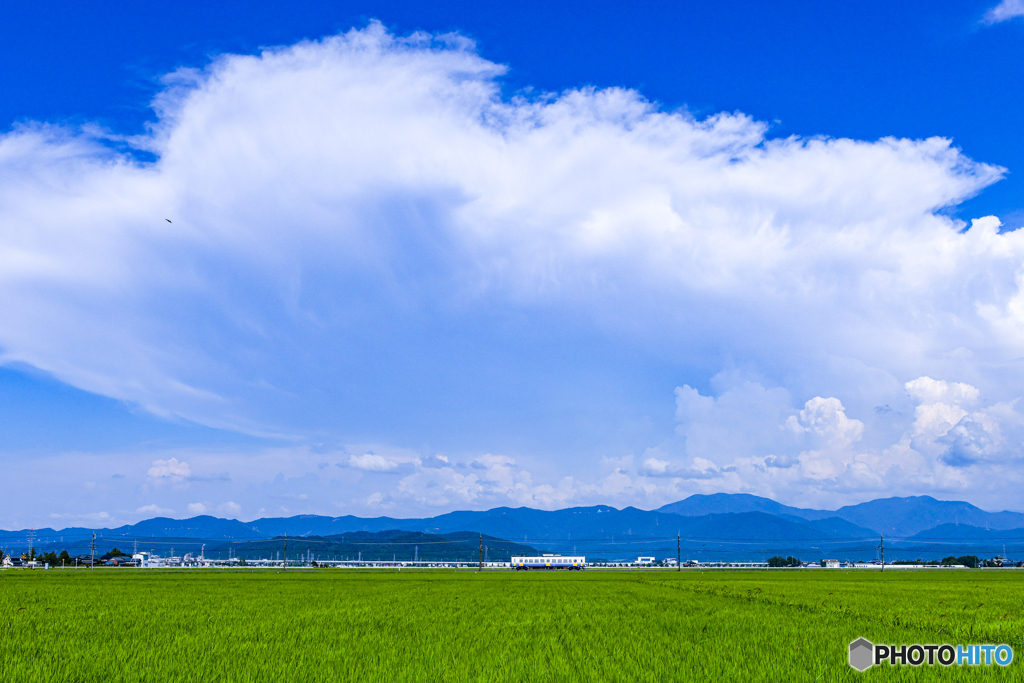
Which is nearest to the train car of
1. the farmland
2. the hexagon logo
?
the farmland

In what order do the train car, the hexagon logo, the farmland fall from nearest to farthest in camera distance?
the farmland
the hexagon logo
the train car

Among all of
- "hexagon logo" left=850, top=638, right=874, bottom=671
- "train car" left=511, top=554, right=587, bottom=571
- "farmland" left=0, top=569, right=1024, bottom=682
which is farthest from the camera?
"train car" left=511, top=554, right=587, bottom=571

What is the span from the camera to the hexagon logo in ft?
42.1

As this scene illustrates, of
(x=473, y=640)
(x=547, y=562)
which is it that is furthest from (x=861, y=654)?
(x=547, y=562)

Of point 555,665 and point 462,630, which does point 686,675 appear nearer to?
point 555,665

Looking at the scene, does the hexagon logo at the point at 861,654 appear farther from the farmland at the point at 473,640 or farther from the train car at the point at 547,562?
the train car at the point at 547,562

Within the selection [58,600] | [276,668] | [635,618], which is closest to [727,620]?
[635,618]

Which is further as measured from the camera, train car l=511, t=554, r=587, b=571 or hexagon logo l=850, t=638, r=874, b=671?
train car l=511, t=554, r=587, b=571

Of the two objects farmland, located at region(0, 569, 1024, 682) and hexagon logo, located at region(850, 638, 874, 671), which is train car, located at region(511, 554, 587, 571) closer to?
farmland, located at region(0, 569, 1024, 682)

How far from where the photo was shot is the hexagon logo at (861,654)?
1284 cm

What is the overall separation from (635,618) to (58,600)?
2532cm

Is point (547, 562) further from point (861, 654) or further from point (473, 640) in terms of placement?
point (861, 654)

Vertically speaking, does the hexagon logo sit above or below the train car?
above

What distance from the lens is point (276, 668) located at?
1199 centimetres
